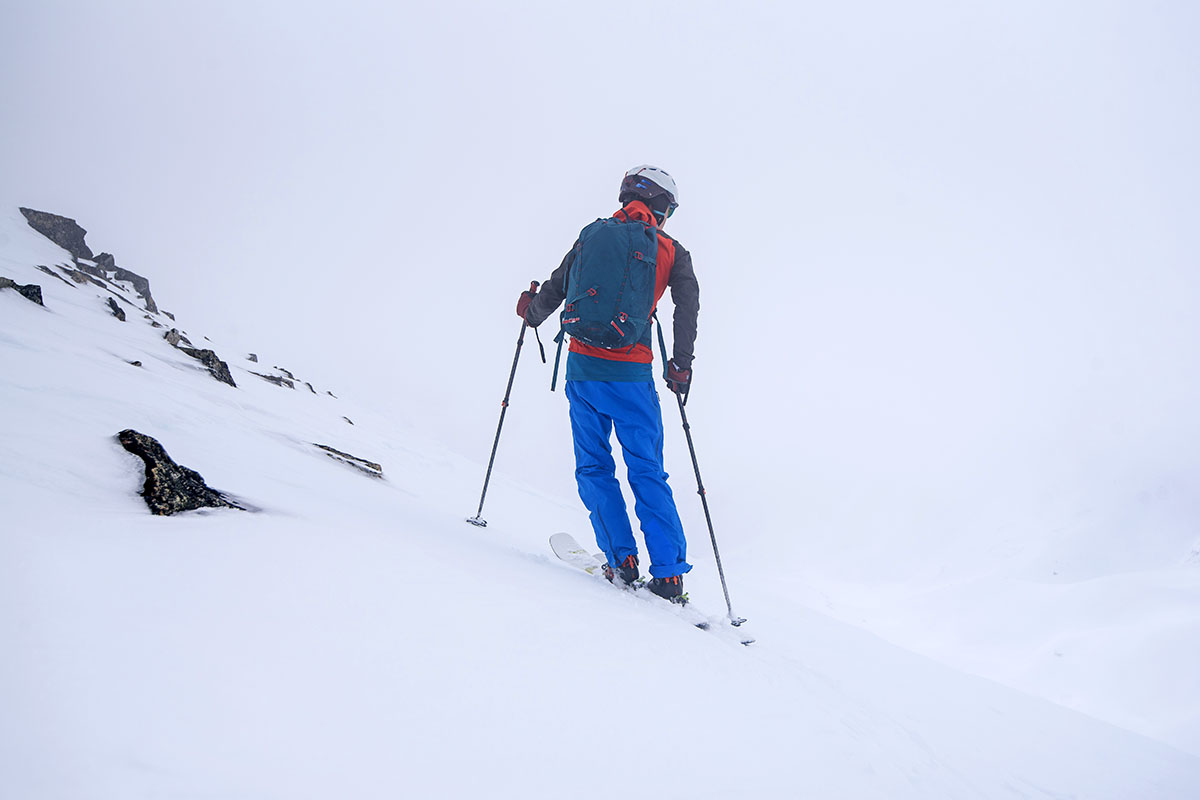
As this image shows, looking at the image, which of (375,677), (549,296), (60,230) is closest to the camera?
(375,677)

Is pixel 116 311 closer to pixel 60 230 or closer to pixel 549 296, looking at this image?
pixel 549 296

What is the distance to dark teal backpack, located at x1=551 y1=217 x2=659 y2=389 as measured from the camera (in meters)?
3.86

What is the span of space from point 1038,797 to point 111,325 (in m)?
13.6

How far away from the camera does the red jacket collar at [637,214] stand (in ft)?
13.6

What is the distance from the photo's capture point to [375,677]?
1.47 m

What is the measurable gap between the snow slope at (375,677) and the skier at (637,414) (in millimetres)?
423

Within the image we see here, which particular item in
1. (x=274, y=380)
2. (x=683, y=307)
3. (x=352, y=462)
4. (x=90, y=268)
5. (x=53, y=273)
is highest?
(x=90, y=268)

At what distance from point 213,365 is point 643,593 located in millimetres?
9001

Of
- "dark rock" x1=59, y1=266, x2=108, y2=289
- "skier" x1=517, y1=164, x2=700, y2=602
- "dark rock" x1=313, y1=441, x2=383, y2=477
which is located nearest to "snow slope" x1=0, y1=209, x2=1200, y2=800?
"skier" x1=517, y1=164, x2=700, y2=602

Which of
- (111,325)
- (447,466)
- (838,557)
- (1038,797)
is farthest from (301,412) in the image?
(838,557)

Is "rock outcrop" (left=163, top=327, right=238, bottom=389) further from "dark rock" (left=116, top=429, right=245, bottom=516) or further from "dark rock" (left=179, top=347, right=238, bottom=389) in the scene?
"dark rock" (left=116, top=429, right=245, bottom=516)

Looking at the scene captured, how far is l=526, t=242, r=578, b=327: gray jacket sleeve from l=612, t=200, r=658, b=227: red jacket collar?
1.62 ft

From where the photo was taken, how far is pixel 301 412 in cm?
937

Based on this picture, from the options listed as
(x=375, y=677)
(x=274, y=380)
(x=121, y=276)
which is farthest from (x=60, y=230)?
(x=375, y=677)
